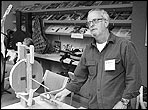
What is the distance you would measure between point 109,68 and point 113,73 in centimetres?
5

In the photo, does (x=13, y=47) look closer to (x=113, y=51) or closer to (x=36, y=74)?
(x=36, y=74)

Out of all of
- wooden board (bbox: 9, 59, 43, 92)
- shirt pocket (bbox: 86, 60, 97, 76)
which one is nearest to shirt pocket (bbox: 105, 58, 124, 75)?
shirt pocket (bbox: 86, 60, 97, 76)

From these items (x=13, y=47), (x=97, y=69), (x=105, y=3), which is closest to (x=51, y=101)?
(x=97, y=69)

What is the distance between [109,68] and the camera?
4.47 ft

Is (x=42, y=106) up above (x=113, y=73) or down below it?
below

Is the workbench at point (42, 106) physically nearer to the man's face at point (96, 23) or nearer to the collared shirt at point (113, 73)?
the collared shirt at point (113, 73)

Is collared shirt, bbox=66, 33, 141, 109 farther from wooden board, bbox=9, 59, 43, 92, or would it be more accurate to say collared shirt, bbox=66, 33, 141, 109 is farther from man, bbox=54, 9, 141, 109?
wooden board, bbox=9, 59, 43, 92

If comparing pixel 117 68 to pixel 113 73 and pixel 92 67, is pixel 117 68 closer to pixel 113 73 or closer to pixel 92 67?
pixel 113 73

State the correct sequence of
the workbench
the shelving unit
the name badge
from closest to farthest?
the workbench < the name badge < the shelving unit

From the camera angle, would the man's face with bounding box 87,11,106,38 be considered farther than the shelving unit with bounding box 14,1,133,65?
No

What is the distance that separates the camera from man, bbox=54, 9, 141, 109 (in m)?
1.30

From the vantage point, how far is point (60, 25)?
423cm

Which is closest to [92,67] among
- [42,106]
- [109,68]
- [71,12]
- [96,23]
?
[109,68]

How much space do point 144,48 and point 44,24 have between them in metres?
2.64
